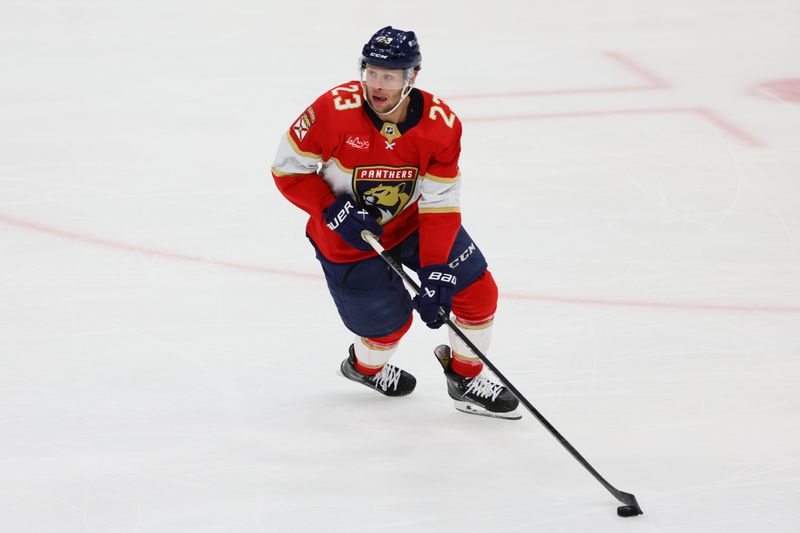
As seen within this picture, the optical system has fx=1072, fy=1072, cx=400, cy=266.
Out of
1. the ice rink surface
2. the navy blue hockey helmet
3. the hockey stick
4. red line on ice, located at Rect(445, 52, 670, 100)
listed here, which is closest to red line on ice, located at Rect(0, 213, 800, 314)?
the ice rink surface

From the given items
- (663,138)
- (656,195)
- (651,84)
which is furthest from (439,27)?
(656,195)

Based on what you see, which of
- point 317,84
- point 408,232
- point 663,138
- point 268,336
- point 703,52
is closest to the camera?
point 408,232

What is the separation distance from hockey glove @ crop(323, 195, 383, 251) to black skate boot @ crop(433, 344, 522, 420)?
0.59m

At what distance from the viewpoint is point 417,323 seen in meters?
3.75

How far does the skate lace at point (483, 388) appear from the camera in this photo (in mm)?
3172

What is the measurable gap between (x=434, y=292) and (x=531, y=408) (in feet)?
1.31

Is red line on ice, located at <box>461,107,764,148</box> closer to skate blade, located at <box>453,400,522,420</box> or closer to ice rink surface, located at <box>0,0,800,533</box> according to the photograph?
ice rink surface, located at <box>0,0,800,533</box>

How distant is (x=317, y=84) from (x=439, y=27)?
1363mm

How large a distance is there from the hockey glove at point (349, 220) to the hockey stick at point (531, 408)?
1.2 inches

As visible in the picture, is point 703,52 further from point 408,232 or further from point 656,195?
point 408,232

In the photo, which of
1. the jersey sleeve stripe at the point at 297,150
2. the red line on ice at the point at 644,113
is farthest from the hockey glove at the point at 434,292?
the red line on ice at the point at 644,113

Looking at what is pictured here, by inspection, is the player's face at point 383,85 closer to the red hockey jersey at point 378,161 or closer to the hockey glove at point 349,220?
the red hockey jersey at point 378,161

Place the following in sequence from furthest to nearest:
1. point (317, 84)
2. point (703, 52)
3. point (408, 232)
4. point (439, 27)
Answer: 1. point (439, 27)
2. point (703, 52)
3. point (317, 84)
4. point (408, 232)

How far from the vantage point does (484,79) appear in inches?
240
